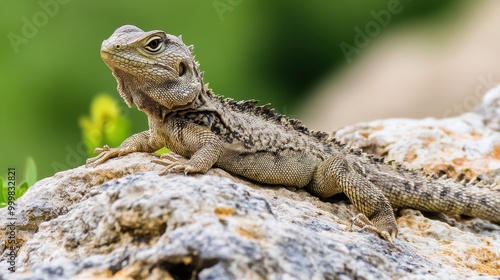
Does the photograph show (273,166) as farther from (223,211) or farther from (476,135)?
(476,135)

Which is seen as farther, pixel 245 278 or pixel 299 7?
pixel 299 7

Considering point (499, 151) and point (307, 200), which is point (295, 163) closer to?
point (307, 200)

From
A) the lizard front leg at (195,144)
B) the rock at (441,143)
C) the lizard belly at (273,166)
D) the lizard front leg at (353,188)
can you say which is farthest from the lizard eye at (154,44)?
the rock at (441,143)

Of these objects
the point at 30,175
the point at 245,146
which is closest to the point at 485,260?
the point at 245,146

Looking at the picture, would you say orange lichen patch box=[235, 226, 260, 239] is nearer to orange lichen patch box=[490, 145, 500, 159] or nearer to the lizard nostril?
the lizard nostril

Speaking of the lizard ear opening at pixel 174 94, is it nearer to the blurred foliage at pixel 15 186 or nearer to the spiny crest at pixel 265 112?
the spiny crest at pixel 265 112

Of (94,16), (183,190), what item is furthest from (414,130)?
(94,16)
